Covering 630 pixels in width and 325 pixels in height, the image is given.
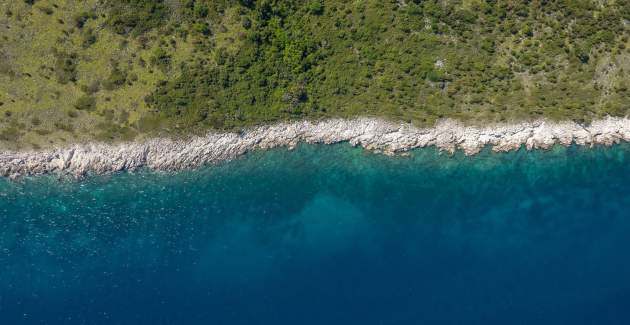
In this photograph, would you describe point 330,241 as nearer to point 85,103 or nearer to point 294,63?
point 294,63

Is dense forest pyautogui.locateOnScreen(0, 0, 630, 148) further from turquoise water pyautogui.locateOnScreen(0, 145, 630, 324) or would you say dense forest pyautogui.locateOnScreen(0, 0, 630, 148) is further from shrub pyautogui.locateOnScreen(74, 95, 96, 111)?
turquoise water pyautogui.locateOnScreen(0, 145, 630, 324)

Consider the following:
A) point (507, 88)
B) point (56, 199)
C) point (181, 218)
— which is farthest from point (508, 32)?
point (56, 199)

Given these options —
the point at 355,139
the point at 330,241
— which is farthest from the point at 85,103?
the point at 330,241

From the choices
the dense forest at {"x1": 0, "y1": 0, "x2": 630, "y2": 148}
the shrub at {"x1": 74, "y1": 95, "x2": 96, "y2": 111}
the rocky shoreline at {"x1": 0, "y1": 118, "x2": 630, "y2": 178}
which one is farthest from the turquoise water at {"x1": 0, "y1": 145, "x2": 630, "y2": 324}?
the shrub at {"x1": 74, "y1": 95, "x2": 96, "y2": 111}

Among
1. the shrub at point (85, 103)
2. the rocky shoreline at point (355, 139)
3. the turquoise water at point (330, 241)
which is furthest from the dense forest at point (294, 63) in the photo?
the turquoise water at point (330, 241)

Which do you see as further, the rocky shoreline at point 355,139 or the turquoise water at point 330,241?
the turquoise water at point 330,241

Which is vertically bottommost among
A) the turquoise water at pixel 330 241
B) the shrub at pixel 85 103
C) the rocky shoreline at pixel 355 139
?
the turquoise water at pixel 330 241

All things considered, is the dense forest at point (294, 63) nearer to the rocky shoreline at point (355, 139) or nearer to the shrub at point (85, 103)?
the shrub at point (85, 103)
